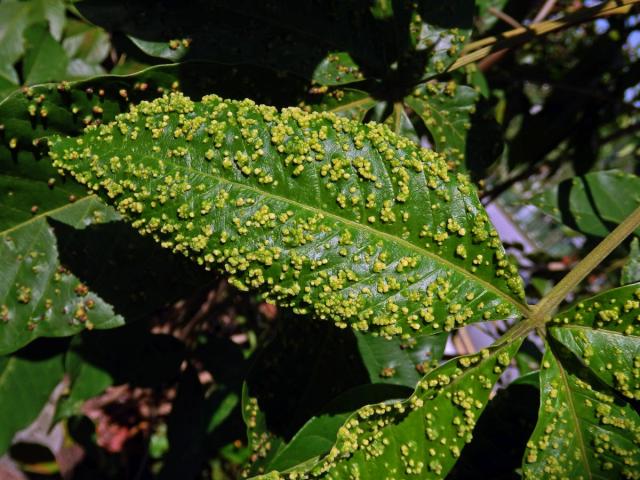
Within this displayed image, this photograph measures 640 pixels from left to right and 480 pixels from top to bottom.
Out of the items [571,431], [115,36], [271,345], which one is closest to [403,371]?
[271,345]

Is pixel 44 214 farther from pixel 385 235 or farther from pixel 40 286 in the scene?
pixel 385 235

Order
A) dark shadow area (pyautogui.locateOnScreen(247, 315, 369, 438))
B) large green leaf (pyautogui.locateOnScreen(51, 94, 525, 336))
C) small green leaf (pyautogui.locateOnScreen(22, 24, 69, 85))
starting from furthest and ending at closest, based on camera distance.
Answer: small green leaf (pyautogui.locateOnScreen(22, 24, 69, 85)) < dark shadow area (pyautogui.locateOnScreen(247, 315, 369, 438)) < large green leaf (pyautogui.locateOnScreen(51, 94, 525, 336))

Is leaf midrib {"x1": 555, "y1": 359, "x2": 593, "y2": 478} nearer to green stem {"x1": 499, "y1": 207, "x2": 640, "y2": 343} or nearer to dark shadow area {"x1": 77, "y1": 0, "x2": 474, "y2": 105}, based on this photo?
green stem {"x1": 499, "y1": 207, "x2": 640, "y2": 343}

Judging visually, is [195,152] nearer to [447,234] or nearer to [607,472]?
[447,234]

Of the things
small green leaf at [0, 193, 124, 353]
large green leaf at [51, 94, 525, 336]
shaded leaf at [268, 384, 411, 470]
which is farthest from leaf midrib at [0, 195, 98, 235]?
shaded leaf at [268, 384, 411, 470]

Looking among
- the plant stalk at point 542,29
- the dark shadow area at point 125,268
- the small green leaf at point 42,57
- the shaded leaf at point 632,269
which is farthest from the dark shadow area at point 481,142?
the small green leaf at point 42,57

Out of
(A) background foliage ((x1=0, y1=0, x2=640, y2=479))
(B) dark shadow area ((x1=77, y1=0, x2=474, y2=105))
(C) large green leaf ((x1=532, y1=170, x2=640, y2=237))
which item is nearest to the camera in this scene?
(A) background foliage ((x1=0, y1=0, x2=640, y2=479))
